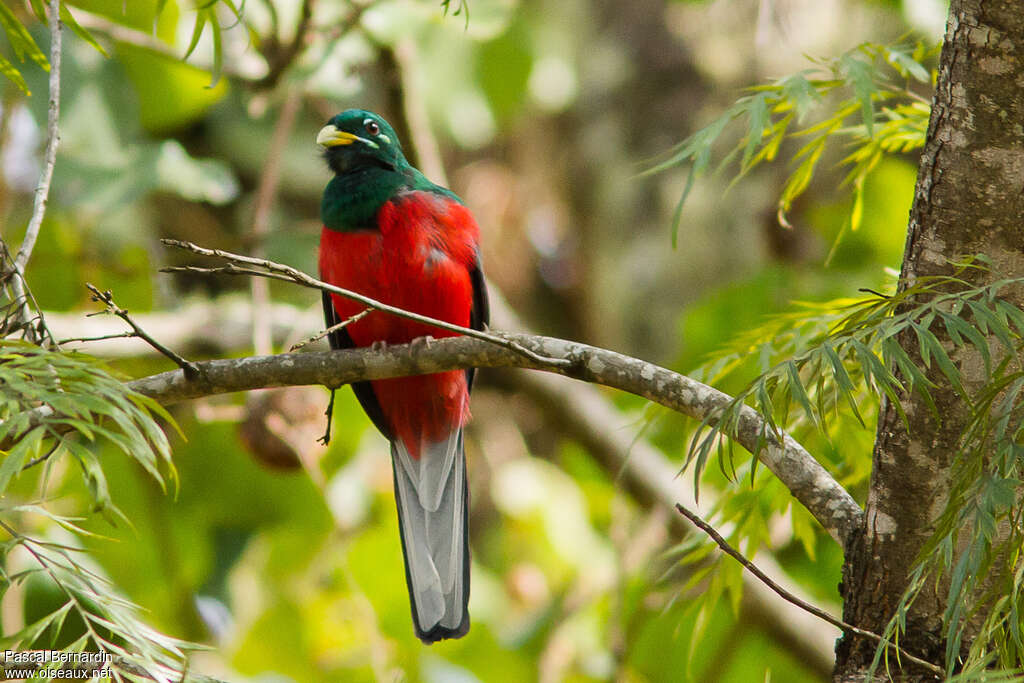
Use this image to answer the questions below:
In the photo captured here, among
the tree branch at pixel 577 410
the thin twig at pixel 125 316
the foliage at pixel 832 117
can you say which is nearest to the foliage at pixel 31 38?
the thin twig at pixel 125 316

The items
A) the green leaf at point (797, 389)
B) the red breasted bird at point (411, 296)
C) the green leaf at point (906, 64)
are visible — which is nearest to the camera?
the green leaf at point (797, 389)

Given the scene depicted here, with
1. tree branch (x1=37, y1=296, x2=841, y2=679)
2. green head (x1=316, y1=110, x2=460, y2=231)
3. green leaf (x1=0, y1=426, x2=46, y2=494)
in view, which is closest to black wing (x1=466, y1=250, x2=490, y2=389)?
green head (x1=316, y1=110, x2=460, y2=231)

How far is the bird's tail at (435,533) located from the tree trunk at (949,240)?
4.51 feet

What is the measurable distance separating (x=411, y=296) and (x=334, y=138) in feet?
2.53

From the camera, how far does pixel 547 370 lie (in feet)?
7.40

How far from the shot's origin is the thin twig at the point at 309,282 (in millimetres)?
1847

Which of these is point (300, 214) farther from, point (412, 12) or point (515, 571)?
point (515, 571)

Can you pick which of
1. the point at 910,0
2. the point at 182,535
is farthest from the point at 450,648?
the point at 910,0

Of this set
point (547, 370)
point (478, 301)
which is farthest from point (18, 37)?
point (478, 301)

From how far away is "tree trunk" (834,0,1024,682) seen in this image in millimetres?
1987

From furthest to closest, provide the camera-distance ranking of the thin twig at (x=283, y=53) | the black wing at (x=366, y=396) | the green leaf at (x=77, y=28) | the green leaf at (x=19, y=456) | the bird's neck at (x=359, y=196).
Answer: the thin twig at (x=283, y=53) < the black wing at (x=366, y=396) < the bird's neck at (x=359, y=196) < the green leaf at (x=77, y=28) < the green leaf at (x=19, y=456)

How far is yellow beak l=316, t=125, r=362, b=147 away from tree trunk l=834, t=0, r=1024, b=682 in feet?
7.89

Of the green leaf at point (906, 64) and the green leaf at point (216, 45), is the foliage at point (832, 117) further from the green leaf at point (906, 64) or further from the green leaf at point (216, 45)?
the green leaf at point (216, 45)

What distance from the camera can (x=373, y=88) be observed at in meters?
6.67
